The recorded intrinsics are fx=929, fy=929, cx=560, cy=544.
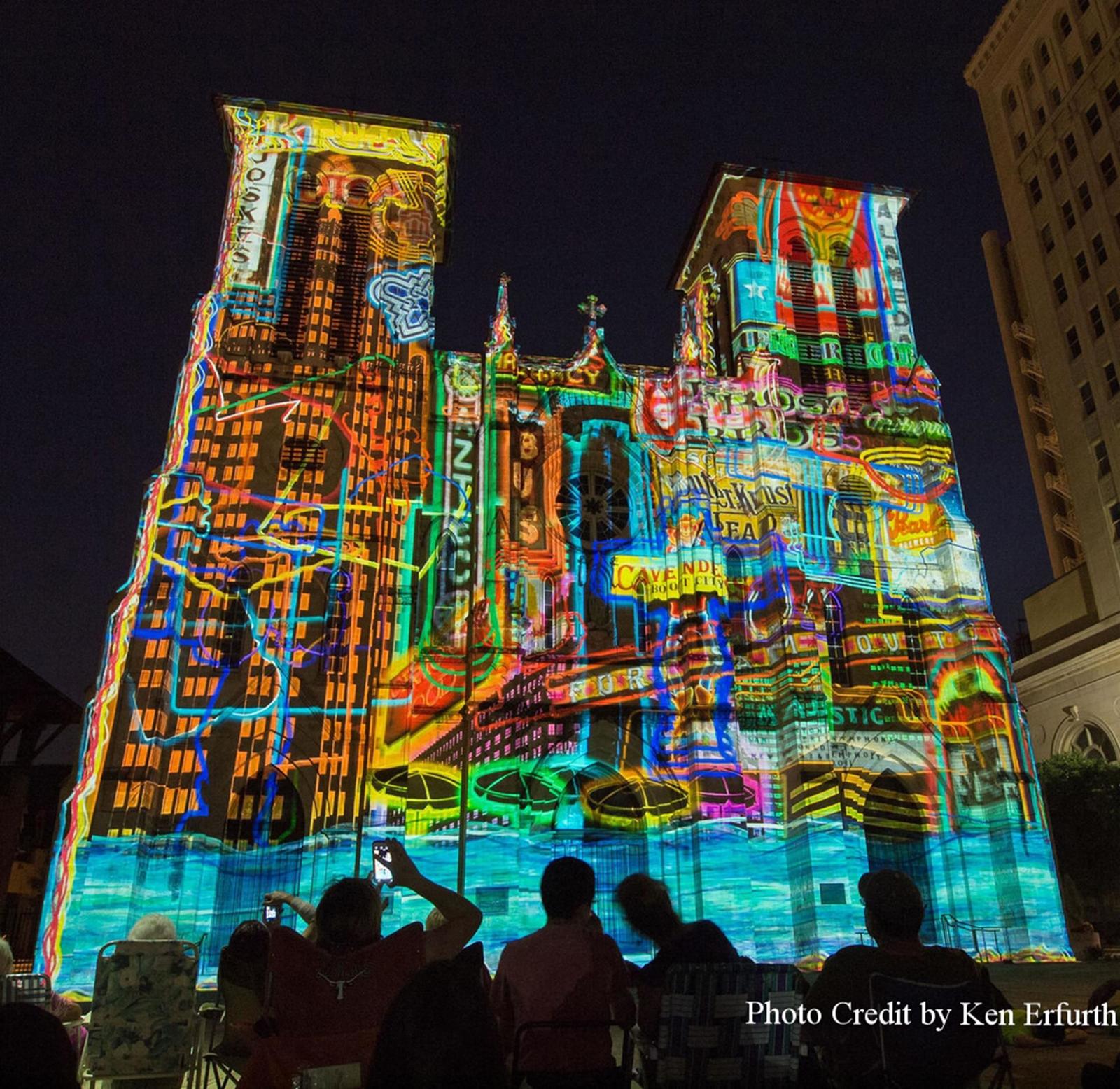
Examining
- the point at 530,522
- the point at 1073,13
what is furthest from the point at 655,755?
the point at 1073,13

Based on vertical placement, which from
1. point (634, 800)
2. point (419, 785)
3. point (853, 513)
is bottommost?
point (634, 800)

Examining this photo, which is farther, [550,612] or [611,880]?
[550,612]

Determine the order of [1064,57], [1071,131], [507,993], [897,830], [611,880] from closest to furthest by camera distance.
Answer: [507,993] → [611,880] → [897,830] → [1071,131] → [1064,57]

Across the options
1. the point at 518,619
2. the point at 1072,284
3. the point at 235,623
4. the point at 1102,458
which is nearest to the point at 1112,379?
the point at 1102,458

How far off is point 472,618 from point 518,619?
353 cm

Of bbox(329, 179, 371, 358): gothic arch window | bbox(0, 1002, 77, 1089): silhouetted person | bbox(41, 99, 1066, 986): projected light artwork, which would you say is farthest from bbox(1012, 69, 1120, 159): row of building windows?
bbox(0, 1002, 77, 1089): silhouetted person

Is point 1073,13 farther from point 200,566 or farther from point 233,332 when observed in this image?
point 200,566

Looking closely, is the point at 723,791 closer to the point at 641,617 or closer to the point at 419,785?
the point at 641,617

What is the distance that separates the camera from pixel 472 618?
24.8m

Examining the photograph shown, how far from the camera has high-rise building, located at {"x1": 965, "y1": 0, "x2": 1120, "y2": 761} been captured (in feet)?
138

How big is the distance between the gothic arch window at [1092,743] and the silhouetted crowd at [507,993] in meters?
38.2

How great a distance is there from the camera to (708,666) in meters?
28.3

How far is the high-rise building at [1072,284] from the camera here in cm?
4200

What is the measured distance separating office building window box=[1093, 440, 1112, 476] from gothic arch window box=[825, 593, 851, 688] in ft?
70.8
